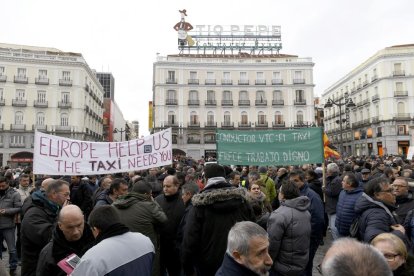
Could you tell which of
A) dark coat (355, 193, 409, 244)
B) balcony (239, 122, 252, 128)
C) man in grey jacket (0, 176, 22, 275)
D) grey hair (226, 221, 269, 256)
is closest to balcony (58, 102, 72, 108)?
balcony (239, 122, 252, 128)

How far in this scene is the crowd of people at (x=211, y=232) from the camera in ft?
7.51

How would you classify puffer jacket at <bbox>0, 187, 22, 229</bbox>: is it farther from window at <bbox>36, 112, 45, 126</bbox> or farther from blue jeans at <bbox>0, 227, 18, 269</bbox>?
window at <bbox>36, 112, 45, 126</bbox>

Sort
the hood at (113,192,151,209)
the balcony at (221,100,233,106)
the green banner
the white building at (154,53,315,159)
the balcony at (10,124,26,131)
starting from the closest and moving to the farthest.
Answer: the hood at (113,192,151,209) < the green banner < the balcony at (10,124,26,131) < the white building at (154,53,315,159) < the balcony at (221,100,233,106)

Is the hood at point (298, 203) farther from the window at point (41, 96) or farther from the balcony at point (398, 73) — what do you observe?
the balcony at point (398, 73)

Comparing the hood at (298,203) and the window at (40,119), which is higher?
the window at (40,119)

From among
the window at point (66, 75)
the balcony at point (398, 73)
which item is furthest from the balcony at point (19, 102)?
the balcony at point (398, 73)

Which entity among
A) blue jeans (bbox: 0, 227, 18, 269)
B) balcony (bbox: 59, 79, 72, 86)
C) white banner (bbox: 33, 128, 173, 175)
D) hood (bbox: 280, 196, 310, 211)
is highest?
balcony (bbox: 59, 79, 72, 86)

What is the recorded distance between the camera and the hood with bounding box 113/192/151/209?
384 cm

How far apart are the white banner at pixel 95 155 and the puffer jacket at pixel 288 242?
194 inches

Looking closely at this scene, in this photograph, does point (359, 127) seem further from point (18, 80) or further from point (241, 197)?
point (241, 197)

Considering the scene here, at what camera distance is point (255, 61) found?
47.8 meters

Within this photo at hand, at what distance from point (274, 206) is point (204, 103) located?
4021 centimetres

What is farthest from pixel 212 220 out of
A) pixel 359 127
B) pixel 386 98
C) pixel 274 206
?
pixel 359 127

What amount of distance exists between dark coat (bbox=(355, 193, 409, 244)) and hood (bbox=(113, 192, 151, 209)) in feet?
8.02
